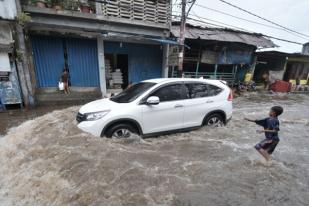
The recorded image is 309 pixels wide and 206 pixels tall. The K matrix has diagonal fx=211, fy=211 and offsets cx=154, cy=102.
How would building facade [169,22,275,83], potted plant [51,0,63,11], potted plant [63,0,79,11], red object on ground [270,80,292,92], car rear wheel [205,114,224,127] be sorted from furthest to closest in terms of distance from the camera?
1. red object on ground [270,80,292,92]
2. building facade [169,22,275,83]
3. potted plant [63,0,79,11]
4. potted plant [51,0,63,11]
5. car rear wheel [205,114,224,127]

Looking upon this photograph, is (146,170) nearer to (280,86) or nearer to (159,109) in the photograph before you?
(159,109)

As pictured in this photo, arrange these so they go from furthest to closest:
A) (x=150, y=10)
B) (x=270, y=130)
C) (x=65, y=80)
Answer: (x=150, y=10)
(x=65, y=80)
(x=270, y=130)

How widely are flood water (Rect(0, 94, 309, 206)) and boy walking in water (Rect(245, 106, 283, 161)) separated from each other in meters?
0.45

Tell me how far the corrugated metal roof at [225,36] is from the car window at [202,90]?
709cm

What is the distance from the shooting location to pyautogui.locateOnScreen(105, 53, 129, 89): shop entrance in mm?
12694

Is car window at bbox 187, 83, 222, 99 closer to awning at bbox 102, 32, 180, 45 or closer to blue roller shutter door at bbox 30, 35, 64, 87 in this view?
awning at bbox 102, 32, 180, 45

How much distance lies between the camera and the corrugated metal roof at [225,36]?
13.2 meters

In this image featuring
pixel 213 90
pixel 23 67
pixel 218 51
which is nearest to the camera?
pixel 213 90

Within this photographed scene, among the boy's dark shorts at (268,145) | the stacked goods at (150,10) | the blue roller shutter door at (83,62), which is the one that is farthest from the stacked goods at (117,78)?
the boy's dark shorts at (268,145)

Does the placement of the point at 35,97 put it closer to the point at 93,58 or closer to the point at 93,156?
the point at 93,58

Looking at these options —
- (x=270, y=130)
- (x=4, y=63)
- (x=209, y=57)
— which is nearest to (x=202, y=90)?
(x=270, y=130)

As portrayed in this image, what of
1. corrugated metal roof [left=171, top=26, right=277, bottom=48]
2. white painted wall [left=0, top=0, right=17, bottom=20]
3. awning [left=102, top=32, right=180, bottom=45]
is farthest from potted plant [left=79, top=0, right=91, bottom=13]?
corrugated metal roof [left=171, top=26, right=277, bottom=48]

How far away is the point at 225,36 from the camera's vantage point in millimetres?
14852

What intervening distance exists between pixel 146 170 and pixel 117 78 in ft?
30.6
